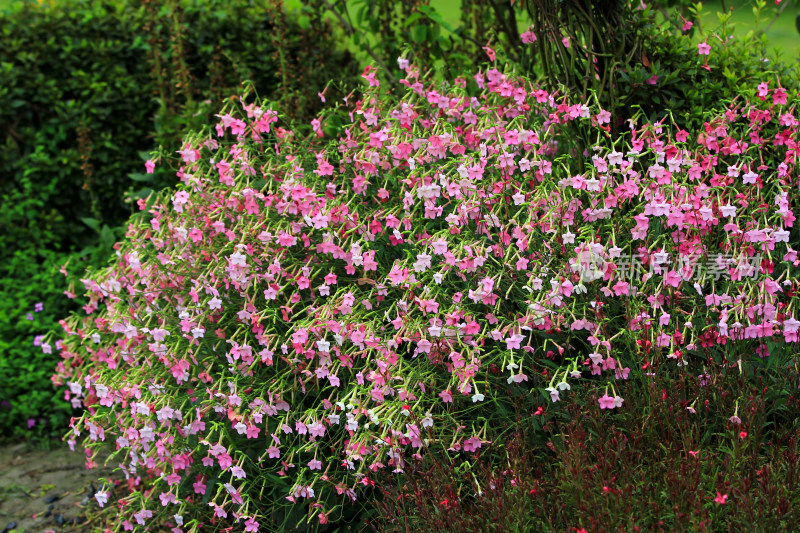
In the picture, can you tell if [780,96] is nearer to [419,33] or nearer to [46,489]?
[419,33]

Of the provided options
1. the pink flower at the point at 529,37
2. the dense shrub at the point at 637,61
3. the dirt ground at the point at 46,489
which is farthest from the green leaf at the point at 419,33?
the dirt ground at the point at 46,489

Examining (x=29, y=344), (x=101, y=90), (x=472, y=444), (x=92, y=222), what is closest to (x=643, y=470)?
(x=472, y=444)

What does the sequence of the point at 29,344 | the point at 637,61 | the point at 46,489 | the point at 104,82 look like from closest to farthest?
the point at 637,61, the point at 46,489, the point at 29,344, the point at 104,82

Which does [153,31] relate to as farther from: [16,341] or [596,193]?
[596,193]

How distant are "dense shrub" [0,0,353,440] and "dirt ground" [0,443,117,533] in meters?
0.99

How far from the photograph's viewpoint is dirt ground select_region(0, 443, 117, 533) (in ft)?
12.7

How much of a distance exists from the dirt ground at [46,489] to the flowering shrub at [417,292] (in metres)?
0.55

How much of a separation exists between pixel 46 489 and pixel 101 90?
277cm

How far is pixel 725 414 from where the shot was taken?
8.28 ft

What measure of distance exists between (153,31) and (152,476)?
10.3ft

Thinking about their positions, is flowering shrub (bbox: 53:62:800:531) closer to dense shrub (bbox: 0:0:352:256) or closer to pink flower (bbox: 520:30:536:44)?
pink flower (bbox: 520:30:536:44)

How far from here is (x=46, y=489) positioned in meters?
4.21

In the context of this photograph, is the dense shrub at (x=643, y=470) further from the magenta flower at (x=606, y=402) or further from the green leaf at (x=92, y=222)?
the green leaf at (x=92, y=222)

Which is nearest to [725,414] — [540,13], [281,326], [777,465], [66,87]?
[777,465]
